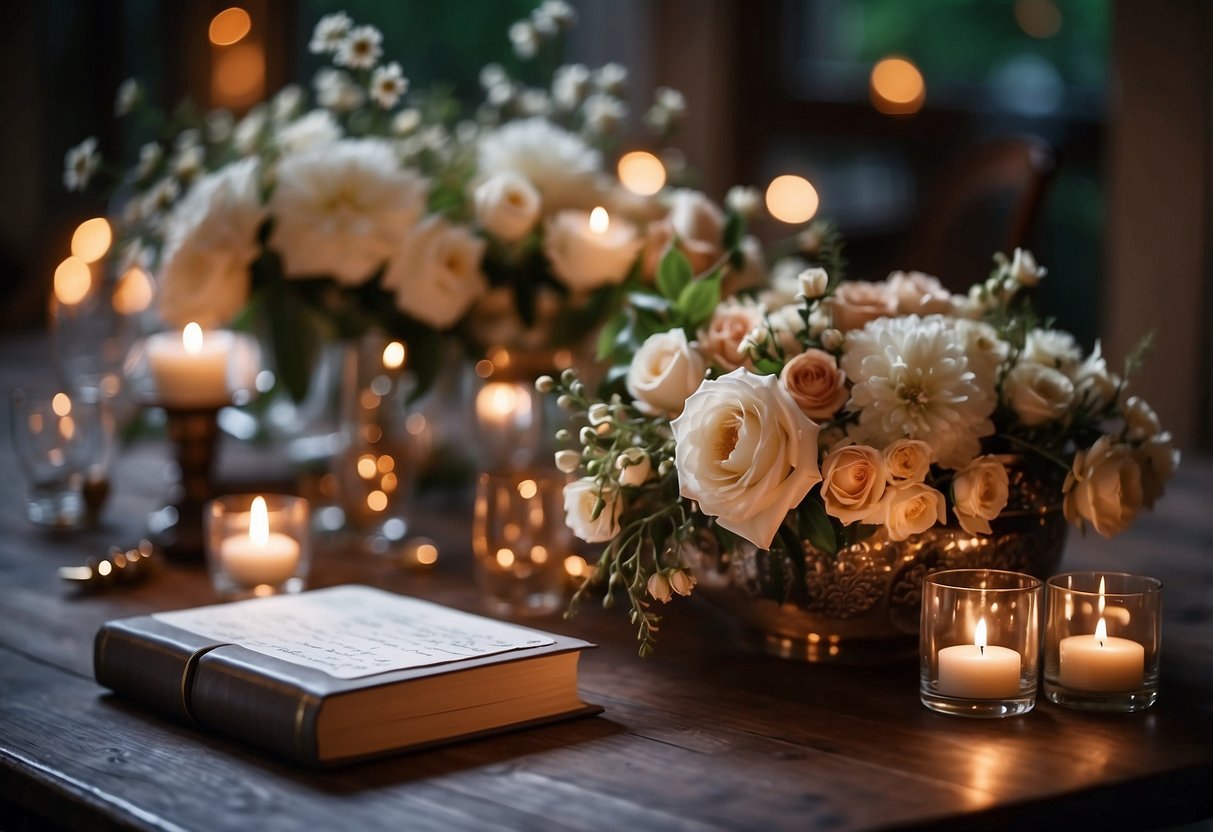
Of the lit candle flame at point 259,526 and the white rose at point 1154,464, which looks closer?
the white rose at point 1154,464

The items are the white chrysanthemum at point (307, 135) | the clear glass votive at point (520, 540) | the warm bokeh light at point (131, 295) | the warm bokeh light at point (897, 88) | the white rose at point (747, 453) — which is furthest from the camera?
the warm bokeh light at point (897, 88)

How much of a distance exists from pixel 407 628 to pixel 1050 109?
3.51 metres

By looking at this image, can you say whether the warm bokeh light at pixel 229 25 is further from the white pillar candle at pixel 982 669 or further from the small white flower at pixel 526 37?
the white pillar candle at pixel 982 669

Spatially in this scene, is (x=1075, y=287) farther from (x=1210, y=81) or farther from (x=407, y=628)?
(x=407, y=628)

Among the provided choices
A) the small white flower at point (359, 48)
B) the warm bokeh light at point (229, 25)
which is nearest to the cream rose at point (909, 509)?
the small white flower at point (359, 48)

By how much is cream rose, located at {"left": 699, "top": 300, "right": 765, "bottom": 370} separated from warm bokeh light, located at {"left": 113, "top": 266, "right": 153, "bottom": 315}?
87 cm

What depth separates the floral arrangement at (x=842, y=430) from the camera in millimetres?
960

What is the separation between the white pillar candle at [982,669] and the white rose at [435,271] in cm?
68

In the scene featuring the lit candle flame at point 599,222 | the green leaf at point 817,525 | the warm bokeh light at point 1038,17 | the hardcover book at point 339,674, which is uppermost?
the warm bokeh light at point 1038,17

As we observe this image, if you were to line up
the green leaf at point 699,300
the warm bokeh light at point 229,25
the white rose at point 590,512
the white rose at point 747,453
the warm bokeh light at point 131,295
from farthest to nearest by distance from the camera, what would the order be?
the warm bokeh light at point 229,25
the warm bokeh light at point 131,295
the green leaf at point 699,300
the white rose at point 590,512
the white rose at point 747,453

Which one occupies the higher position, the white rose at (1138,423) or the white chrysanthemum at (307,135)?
the white chrysanthemum at (307,135)

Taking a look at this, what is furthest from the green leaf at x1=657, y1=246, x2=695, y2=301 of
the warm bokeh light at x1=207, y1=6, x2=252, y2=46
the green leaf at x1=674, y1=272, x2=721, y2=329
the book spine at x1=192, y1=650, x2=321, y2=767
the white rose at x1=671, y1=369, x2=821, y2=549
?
the warm bokeh light at x1=207, y1=6, x2=252, y2=46

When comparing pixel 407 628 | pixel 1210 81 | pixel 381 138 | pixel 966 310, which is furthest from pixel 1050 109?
pixel 407 628

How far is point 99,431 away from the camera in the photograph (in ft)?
5.30
